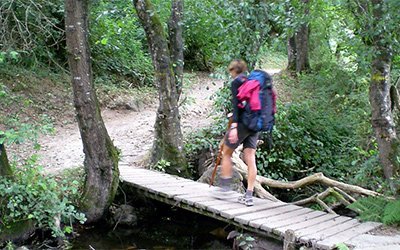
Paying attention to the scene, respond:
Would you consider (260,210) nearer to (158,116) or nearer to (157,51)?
(158,116)

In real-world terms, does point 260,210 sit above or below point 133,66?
below

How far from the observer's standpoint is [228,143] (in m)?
6.68

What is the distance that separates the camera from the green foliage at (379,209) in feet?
19.1

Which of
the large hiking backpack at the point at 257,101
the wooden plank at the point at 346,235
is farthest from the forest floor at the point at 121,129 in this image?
the wooden plank at the point at 346,235

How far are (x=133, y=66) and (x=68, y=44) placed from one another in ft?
34.1

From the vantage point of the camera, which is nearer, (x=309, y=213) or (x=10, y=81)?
(x=309, y=213)

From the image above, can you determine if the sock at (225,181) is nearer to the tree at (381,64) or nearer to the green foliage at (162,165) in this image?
the green foliage at (162,165)

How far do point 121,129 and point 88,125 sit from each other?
19.1ft

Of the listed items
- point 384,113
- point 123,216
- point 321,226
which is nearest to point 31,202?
point 123,216

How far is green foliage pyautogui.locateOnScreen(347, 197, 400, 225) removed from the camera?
582 cm

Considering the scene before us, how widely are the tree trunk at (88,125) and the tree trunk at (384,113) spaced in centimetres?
446

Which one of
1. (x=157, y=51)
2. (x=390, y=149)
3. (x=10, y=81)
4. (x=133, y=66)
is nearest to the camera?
(x=390, y=149)

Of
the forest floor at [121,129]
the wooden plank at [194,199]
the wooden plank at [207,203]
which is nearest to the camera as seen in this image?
the wooden plank at [207,203]

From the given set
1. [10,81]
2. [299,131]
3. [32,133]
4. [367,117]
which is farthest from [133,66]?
[32,133]
